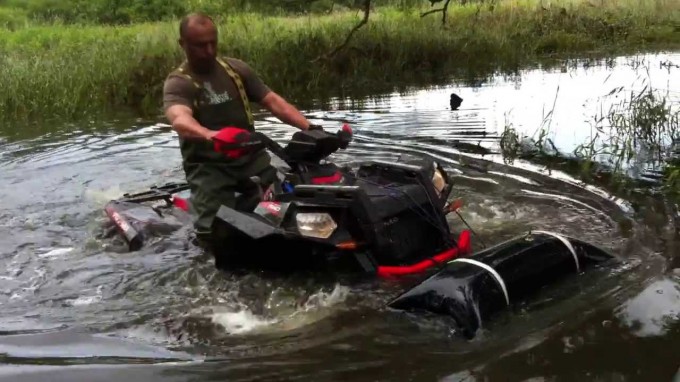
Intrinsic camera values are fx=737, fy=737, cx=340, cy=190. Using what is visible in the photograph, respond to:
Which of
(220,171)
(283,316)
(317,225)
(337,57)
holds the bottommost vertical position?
(283,316)

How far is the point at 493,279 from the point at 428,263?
578 mm

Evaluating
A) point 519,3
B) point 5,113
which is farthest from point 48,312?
point 519,3

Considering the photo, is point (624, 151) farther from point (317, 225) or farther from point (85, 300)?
point (85, 300)

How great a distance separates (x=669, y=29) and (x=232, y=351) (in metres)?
17.7

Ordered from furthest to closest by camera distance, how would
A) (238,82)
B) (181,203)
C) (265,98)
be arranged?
1. (181,203)
2. (265,98)
3. (238,82)

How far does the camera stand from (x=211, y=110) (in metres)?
5.23

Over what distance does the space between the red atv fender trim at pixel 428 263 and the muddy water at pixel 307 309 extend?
15 centimetres

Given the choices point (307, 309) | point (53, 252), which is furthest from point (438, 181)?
point (53, 252)

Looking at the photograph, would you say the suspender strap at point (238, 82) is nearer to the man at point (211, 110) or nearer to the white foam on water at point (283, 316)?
the man at point (211, 110)

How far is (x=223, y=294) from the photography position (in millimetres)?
4500

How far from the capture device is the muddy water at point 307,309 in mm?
3457

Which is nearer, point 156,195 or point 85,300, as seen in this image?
point 85,300

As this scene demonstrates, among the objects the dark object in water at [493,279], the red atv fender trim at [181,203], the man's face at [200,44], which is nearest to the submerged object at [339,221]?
the dark object in water at [493,279]

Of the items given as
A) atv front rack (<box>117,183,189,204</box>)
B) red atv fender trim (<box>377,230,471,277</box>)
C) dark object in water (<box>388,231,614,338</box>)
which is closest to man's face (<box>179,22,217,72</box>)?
atv front rack (<box>117,183,189,204</box>)
